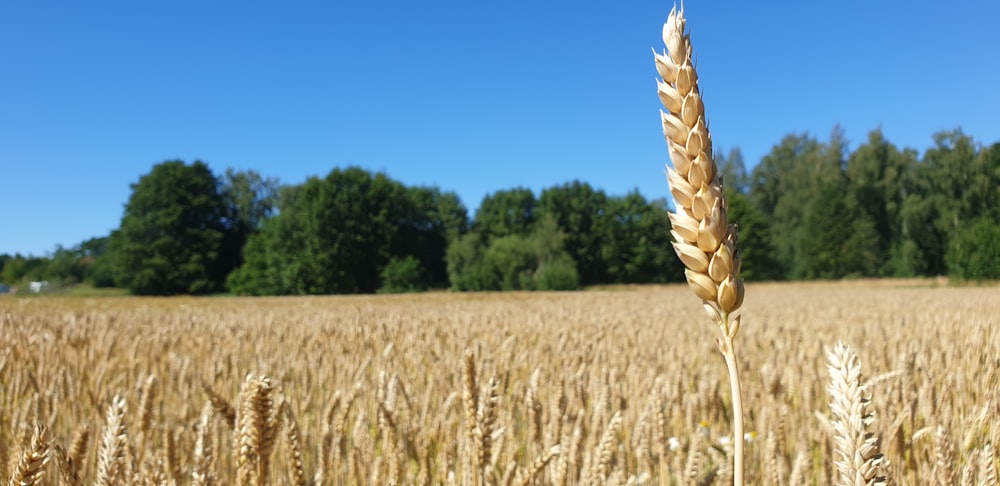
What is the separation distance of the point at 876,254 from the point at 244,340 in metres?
60.3

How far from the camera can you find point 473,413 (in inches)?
53.7

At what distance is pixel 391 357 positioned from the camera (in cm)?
512

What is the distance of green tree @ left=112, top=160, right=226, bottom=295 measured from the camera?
5397 cm

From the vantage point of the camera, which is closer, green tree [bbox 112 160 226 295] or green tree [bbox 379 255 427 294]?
green tree [bbox 379 255 427 294]

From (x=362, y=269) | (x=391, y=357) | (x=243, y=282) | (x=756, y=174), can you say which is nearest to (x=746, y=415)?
(x=391, y=357)

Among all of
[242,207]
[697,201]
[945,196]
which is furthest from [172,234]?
[945,196]

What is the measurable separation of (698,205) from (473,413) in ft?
2.97

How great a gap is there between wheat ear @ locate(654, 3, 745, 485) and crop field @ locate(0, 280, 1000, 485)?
72 cm

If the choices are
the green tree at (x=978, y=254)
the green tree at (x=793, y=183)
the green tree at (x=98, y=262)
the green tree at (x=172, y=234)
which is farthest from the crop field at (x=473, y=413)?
the green tree at (x=98, y=262)

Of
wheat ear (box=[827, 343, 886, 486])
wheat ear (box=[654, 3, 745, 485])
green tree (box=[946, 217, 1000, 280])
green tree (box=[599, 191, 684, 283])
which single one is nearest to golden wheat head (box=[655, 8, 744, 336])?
wheat ear (box=[654, 3, 745, 485])

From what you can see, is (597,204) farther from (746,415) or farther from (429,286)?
(746,415)

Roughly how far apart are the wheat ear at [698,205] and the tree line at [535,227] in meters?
45.8

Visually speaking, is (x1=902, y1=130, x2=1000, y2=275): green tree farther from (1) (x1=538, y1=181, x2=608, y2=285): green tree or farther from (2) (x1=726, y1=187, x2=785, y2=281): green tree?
(1) (x1=538, y1=181, x2=608, y2=285): green tree

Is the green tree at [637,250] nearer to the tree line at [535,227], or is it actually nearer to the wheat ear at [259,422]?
the tree line at [535,227]
